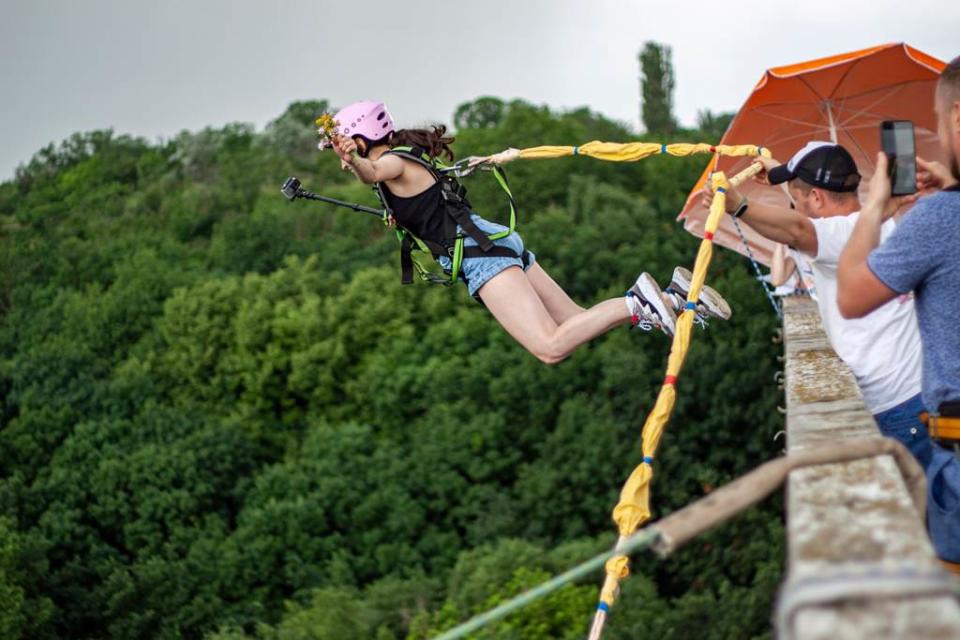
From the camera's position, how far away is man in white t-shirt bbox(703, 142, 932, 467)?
12.2 feet

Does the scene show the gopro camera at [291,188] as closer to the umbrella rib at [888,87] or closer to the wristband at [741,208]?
the wristband at [741,208]

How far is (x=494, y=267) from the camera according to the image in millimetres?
5270

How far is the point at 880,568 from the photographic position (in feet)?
5.62

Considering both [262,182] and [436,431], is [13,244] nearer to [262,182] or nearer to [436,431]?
[262,182]

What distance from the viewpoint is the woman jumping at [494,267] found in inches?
201

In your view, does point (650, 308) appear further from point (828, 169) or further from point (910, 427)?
point (910, 427)

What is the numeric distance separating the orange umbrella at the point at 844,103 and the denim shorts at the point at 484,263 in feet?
8.24

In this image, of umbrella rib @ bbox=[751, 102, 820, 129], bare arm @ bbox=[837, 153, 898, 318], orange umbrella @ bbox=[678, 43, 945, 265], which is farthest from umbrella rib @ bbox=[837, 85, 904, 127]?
bare arm @ bbox=[837, 153, 898, 318]

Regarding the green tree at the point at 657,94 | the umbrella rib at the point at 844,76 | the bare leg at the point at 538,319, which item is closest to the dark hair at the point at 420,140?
the bare leg at the point at 538,319

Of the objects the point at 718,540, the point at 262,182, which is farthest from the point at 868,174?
the point at 262,182

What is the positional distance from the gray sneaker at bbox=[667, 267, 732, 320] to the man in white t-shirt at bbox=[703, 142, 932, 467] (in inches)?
42.8

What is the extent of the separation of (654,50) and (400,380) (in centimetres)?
1486

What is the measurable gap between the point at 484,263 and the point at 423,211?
372mm

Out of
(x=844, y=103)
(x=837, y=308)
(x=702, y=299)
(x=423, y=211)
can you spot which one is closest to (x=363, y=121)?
(x=423, y=211)
